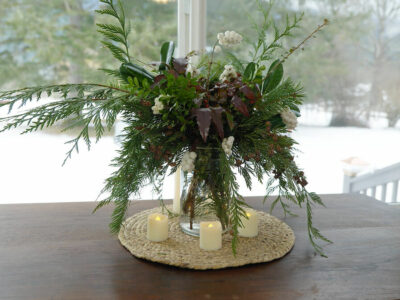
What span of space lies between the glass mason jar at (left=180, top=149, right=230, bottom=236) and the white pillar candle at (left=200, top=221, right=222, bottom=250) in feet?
0.14

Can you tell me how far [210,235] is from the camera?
1.06 metres

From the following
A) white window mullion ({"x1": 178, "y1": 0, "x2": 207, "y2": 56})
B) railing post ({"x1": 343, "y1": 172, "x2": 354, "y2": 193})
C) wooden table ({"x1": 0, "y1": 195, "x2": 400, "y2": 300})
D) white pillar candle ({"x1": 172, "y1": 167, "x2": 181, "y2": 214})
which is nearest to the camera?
wooden table ({"x1": 0, "y1": 195, "x2": 400, "y2": 300})

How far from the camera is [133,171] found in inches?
40.8

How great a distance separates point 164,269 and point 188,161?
26cm

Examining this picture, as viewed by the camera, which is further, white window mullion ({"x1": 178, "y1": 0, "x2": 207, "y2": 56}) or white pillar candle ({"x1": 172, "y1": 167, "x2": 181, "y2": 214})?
white window mullion ({"x1": 178, "y1": 0, "x2": 207, "y2": 56})

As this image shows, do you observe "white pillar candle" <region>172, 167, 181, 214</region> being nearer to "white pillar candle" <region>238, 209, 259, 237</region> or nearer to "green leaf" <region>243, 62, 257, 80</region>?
"white pillar candle" <region>238, 209, 259, 237</region>

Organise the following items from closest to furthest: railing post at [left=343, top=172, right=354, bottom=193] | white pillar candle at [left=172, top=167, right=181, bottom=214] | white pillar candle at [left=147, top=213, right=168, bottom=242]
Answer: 1. white pillar candle at [left=147, top=213, right=168, bottom=242]
2. white pillar candle at [left=172, top=167, right=181, bottom=214]
3. railing post at [left=343, top=172, right=354, bottom=193]

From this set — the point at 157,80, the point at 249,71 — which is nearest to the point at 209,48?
the point at 249,71

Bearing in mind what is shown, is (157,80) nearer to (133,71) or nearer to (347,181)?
(133,71)

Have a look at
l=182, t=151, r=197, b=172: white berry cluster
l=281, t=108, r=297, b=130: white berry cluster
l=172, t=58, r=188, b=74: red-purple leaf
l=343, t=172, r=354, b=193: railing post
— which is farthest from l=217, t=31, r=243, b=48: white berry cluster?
l=343, t=172, r=354, b=193: railing post

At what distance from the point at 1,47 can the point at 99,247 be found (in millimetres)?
1361

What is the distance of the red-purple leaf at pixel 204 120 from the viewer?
0.89 meters

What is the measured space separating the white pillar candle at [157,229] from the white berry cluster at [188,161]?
208 millimetres

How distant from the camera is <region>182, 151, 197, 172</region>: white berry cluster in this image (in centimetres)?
98
